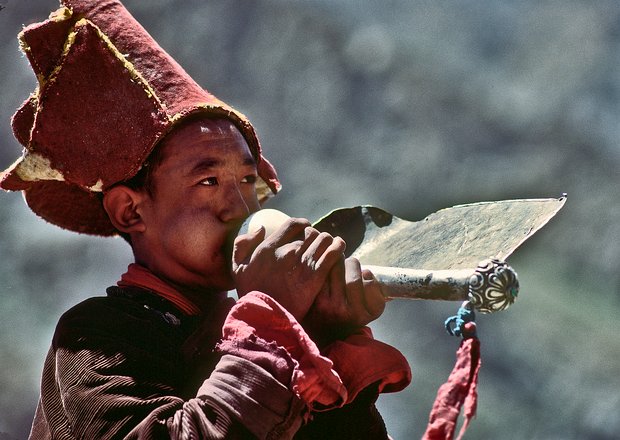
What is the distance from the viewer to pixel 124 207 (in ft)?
7.27

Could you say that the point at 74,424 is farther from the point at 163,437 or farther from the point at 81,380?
the point at 163,437

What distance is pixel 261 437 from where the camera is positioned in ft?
5.39

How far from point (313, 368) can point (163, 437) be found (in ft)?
0.96

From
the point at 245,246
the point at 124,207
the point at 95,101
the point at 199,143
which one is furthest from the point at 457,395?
the point at 95,101

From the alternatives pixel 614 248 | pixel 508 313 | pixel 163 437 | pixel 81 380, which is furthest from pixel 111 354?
pixel 614 248

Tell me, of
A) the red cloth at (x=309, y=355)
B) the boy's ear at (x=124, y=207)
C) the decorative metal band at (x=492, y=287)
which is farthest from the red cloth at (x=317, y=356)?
the boy's ear at (x=124, y=207)

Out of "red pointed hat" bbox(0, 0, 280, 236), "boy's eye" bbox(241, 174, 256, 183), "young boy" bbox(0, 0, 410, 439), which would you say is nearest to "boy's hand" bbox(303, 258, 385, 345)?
"young boy" bbox(0, 0, 410, 439)

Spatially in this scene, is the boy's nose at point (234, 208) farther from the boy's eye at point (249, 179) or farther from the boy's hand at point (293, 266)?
the boy's hand at point (293, 266)

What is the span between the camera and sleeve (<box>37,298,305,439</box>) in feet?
5.44

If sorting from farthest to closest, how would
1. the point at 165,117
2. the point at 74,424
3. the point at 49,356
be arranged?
the point at 165,117
the point at 49,356
the point at 74,424

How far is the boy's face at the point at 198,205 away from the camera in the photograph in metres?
2.07

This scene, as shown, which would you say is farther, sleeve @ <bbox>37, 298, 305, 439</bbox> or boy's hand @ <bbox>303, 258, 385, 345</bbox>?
boy's hand @ <bbox>303, 258, 385, 345</bbox>

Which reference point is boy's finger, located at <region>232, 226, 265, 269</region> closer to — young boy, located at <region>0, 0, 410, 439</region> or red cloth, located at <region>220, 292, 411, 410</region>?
young boy, located at <region>0, 0, 410, 439</region>

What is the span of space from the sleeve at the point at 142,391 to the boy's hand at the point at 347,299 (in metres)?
0.16
